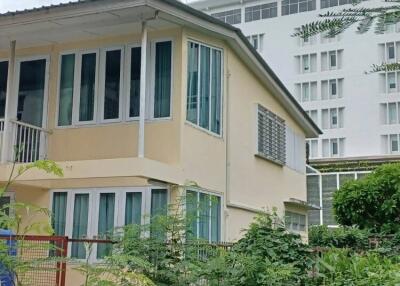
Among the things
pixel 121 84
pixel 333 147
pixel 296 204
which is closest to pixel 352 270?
pixel 121 84

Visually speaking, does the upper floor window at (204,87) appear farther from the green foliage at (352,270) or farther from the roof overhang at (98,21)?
the green foliage at (352,270)

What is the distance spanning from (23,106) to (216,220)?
16.9 feet

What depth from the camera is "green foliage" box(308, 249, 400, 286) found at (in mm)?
7504

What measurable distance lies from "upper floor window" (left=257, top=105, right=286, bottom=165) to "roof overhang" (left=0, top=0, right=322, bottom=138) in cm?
322

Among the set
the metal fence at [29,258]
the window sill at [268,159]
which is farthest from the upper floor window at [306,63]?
the metal fence at [29,258]

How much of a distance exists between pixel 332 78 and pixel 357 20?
43736 mm

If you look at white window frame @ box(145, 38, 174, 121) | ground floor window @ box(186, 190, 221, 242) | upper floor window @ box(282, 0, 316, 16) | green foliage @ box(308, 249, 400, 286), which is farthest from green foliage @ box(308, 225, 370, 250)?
upper floor window @ box(282, 0, 316, 16)

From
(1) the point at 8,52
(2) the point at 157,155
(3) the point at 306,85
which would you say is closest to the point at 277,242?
(2) the point at 157,155

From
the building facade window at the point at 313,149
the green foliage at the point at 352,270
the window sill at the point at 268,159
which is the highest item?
the building facade window at the point at 313,149

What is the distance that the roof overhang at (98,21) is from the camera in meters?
10.7

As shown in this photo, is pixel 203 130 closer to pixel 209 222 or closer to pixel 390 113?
pixel 209 222

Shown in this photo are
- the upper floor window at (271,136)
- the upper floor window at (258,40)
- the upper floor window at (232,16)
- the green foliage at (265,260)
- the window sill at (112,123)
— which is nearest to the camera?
the green foliage at (265,260)

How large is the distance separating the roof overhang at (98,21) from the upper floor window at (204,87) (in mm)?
488

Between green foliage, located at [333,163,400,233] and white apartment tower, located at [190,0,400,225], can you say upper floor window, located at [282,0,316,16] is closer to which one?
white apartment tower, located at [190,0,400,225]
